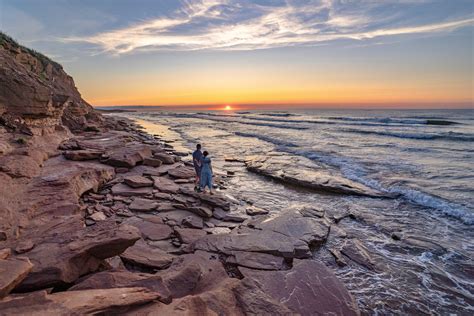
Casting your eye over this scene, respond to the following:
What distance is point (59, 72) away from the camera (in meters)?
28.0

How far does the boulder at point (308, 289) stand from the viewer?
445cm

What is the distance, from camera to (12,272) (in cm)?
337

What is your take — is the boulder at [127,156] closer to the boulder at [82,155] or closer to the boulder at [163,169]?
the boulder at [82,155]

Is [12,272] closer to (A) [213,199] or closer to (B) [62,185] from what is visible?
(B) [62,185]

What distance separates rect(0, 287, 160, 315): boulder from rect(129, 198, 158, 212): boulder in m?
4.92

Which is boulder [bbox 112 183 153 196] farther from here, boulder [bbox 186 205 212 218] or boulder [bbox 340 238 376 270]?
boulder [bbox 340 238 376 270]

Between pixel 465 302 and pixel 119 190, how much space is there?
9380 mm

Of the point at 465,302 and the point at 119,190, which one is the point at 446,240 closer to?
the point at 465,302

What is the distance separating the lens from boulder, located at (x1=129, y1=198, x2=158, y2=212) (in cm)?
812

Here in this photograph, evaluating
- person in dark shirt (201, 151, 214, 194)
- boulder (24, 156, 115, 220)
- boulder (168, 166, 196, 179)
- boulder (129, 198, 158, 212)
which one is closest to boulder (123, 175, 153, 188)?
boulder (24, 156, 115, 220)

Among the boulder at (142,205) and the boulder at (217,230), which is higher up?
the boulder at (142,205)

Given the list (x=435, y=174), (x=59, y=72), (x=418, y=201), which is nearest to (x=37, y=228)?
(x=418, y=201)

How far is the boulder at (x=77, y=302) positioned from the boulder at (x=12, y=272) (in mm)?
142

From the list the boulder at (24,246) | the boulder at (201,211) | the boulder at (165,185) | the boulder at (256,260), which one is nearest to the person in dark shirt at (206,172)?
the boulder at (165,185)
